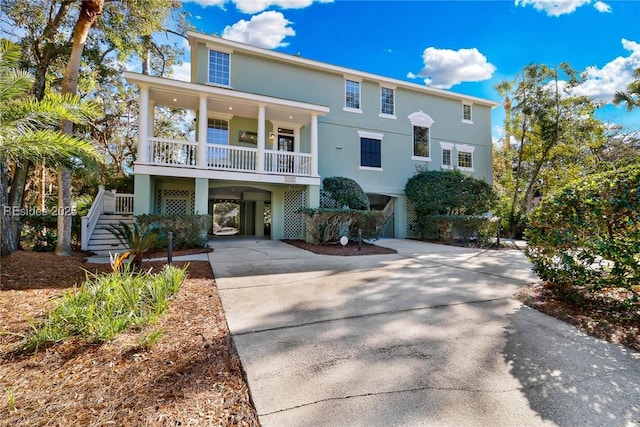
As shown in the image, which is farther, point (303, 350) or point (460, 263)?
point (460, 263)

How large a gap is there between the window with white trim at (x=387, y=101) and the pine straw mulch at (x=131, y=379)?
593 inches

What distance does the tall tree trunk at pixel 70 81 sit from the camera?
291 inches

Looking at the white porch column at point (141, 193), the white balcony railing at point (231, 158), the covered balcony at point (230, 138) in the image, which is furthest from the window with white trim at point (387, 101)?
the white porch column at point (141, 193)

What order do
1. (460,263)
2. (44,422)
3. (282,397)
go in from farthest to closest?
(460,263) → (282,397) → (44,422)

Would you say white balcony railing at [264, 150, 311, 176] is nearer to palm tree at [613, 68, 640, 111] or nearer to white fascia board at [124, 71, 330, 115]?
white fascia board at [124, 71, 330, 115]

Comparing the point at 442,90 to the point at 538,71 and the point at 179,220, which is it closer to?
the point at 538,71

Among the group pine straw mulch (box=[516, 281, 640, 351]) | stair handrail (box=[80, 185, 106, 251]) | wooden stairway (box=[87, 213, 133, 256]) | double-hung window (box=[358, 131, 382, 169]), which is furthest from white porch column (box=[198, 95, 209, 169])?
pine straw mulch (box=[516, 281, 640, 351])

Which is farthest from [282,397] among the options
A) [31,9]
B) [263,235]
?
[31,9]

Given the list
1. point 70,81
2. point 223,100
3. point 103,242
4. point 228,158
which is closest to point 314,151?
point 228,158

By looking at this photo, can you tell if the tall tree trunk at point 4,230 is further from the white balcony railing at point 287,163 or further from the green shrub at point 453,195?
the green shrub at point 453,195

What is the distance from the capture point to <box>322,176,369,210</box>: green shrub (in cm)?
1263

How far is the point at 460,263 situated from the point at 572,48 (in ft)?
47.9

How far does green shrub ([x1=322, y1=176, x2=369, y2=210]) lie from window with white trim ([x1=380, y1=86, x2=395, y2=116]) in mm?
5327

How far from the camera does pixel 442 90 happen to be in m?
16.9
